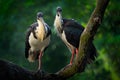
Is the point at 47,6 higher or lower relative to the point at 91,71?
higher

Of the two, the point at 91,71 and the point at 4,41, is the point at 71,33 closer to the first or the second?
the point at 91,71

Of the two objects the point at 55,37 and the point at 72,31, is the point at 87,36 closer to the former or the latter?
the point at 72,31

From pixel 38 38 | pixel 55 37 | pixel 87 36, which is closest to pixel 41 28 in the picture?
pixel 38 38

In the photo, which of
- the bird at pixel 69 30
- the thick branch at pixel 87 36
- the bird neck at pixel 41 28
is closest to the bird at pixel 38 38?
the bird neck at pixel 41 28

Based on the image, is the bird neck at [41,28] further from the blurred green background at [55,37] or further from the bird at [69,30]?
the blurred green background at [55,37]

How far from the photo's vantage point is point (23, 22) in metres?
20.8

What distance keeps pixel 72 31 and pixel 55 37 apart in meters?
8.62

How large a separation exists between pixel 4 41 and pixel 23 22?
1.02 m

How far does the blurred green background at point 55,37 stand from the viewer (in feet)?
66.4

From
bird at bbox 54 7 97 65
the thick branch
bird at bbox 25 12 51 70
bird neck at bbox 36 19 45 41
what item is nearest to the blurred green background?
bird at bbox 25 12 51 70

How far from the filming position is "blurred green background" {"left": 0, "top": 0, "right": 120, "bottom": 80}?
20.2 meters

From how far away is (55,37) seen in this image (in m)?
19.9

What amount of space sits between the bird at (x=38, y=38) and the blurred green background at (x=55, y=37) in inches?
313

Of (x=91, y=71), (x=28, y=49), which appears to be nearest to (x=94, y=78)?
(x=91, y=71)
